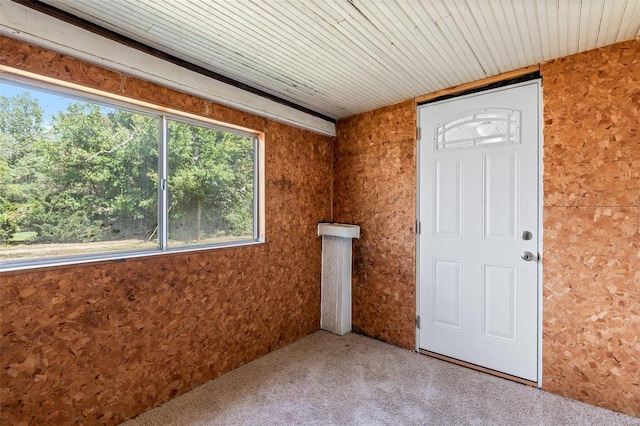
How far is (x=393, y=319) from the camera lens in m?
3.04

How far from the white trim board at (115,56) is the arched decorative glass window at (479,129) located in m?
1.54

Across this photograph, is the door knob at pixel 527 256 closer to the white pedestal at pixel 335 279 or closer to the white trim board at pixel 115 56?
the white pedestal at pixel 335 279

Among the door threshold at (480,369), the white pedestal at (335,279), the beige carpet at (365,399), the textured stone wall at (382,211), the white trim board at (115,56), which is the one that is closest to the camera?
the white trim board at (115,56)

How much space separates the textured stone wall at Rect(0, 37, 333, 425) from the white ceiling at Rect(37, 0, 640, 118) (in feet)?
1.22

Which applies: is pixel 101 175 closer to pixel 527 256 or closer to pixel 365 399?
pixel 365 399

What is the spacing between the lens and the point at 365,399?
2146mm

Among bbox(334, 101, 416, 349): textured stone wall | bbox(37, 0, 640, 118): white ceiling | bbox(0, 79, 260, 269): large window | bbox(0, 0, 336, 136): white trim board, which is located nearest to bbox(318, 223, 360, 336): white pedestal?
bbox(334, 101, 416, 349): textured stone wall

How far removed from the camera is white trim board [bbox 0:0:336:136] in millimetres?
1489

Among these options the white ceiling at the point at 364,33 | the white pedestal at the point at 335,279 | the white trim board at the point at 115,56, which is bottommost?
the white pedestal at the point at 335,279

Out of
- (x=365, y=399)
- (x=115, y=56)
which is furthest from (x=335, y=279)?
(x=115, y=56)

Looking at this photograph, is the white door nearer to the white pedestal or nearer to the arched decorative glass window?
the arched decorative glass window

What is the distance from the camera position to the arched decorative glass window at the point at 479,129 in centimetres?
240

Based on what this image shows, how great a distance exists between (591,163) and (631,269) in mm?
719

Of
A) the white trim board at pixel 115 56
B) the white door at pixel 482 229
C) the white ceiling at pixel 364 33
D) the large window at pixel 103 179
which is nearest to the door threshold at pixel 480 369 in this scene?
the white door at pixel 482 229
